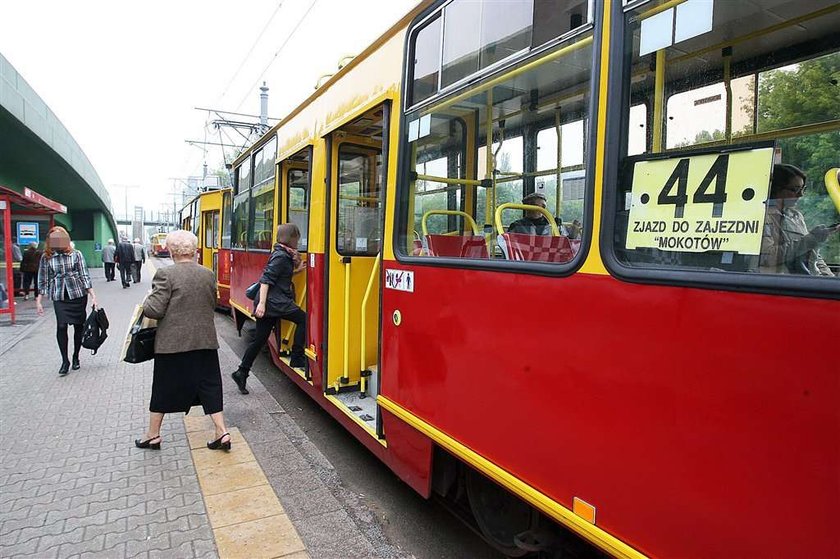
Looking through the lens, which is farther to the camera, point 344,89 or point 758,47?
point 344,89

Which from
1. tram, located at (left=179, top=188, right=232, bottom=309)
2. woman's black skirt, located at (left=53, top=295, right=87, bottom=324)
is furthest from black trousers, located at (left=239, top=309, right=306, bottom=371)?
tram, located at (left=179, top=188, right=232, bottom=309)

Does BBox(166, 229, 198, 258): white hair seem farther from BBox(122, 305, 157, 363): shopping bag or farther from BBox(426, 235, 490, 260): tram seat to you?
BBox(426, 235, 490, 260): tram seat

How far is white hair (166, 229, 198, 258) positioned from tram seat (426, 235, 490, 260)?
1.88 m

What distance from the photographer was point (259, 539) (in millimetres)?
2738

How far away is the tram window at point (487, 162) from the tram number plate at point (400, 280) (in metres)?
0.13

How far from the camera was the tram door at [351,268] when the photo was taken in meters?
4.21

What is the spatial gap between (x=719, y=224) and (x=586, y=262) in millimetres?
419

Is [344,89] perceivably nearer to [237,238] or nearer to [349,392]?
[349,392]

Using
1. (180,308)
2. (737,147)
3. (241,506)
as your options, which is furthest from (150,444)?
(737,147)

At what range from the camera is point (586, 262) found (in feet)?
5.75

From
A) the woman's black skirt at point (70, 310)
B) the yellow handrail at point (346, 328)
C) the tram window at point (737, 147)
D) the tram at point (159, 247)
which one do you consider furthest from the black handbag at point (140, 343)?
the tram at point (159, 247)

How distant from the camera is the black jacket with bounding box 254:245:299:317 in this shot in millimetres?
4836

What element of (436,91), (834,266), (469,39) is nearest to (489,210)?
(436,91)

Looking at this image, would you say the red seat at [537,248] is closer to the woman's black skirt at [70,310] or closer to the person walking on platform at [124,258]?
the woman's black skirt at [70,310]
